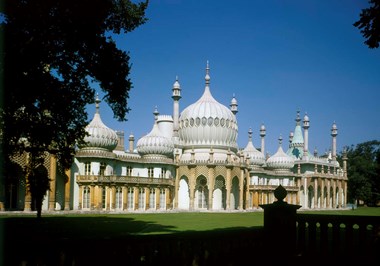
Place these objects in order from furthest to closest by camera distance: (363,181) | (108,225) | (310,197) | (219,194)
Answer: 1. (363,181)
2. (310,197)
3. (219,194)
4. (108,225)

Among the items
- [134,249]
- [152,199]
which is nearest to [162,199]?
[152,199]

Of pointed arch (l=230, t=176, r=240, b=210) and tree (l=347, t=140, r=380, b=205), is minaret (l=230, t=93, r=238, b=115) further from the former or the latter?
tree (l=347, t=140, r=380, b=205)

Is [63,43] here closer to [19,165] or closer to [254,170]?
[19,165]

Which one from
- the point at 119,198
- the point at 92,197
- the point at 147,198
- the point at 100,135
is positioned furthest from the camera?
the point at 147,198

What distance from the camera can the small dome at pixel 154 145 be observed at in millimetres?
55156

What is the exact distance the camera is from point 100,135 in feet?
159

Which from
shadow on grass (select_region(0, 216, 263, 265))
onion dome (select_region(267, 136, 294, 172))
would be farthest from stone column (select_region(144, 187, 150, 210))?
shadow on grass (select_region(0, 216, 263, 265))

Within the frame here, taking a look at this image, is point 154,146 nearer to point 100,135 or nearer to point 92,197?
point 100,135

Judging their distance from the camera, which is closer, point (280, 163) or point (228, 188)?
point (228, 188)

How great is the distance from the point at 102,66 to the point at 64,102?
7.76 feet

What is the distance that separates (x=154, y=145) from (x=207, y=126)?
830 centimetres


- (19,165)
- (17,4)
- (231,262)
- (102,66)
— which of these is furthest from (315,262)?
(19,165)

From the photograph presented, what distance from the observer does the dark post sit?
472 inches

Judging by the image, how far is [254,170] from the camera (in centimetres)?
7212
